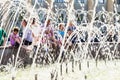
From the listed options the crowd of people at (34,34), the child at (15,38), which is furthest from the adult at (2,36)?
the child at (15,38)

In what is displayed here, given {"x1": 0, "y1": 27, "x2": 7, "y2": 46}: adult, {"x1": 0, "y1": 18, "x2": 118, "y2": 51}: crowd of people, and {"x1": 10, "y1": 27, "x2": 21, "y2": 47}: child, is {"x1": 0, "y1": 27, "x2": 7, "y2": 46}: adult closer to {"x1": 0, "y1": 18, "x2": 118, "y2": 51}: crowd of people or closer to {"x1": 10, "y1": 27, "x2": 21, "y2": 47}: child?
{"x1": 0, "y1": 18, "x2": 118, "y2": 51}: crowd of people

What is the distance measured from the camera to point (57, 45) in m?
→ 13.1

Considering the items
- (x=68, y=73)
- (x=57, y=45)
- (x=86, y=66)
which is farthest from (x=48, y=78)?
(x=57, y=45)

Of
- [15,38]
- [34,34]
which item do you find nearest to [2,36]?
[15,38]

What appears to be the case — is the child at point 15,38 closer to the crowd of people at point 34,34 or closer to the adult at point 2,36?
the crowd of people at point 34,34

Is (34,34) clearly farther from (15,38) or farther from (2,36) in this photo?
(2,36)

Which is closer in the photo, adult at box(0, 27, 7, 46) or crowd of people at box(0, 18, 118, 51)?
crowd of people at box(0, 18, 118, 51)

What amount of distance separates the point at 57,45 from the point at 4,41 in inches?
70.6

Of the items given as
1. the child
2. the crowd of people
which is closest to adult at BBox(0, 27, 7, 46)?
the crowd of people

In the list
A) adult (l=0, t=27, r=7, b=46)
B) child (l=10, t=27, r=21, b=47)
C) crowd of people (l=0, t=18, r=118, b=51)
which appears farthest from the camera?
child (l=10, t=27, r=21, b=47)

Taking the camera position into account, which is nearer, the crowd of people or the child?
the crowd of people

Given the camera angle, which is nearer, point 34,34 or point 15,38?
point 34,34

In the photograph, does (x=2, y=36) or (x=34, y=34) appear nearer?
(x=34, y=34)

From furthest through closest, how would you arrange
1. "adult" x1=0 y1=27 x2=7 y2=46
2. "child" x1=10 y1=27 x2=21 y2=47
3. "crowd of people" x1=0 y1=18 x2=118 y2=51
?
"child" x1=10 y1=27 x2=21 y2=47 < "adult" x1=0 y1=27 x2=7 y2=46 < "crowd of people" x1=0 y1=18 x2=118 y2=51
